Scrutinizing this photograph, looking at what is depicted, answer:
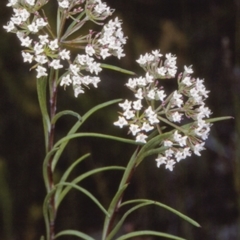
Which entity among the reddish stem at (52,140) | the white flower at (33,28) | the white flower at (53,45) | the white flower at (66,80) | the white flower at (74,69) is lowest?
the reddish stem at (52,140)

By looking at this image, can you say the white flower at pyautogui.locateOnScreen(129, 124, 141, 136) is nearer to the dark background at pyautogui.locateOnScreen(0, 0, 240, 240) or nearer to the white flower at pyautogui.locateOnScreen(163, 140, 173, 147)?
the white flower at pyautogui.locateOnScreen(163, 140, 173, 147)

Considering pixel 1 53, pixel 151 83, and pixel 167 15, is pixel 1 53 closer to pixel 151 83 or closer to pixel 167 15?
pixel 167 15

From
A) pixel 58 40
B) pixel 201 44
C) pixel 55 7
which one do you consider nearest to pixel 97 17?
pixel 58 40

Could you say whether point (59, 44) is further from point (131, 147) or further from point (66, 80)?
point (131, 147)

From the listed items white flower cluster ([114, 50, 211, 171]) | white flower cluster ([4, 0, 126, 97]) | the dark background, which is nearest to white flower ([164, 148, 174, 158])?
white flower cluster ([114, 50, 211, 171])

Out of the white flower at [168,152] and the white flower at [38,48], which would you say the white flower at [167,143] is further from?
the white flower at [38,48]

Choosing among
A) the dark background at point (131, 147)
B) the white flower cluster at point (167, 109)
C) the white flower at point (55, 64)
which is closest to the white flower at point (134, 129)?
the white flower cluster at point (167, 109)

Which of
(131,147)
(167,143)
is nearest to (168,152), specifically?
(167,143)

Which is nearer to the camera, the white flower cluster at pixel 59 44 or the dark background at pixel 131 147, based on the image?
the white flower cluster at pixel 59 44
